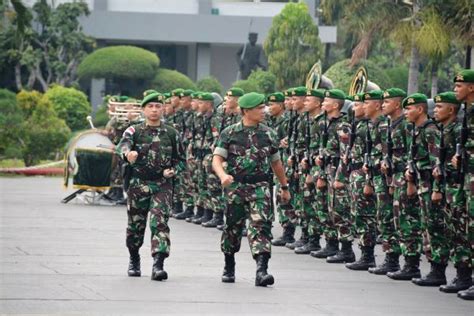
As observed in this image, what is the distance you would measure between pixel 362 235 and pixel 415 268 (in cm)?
105

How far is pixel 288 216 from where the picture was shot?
61.8 feet

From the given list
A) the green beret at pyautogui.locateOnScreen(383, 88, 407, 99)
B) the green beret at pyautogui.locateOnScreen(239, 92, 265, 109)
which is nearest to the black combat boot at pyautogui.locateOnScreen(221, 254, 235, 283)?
the green beret at pyautogui.locateOnScreen(239, 92, 265, 109)

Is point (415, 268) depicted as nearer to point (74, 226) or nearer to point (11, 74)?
point (74, 226)

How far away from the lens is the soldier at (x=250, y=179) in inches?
548

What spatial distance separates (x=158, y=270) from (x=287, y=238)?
16.0 ft

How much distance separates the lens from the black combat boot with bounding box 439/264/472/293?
13.9m

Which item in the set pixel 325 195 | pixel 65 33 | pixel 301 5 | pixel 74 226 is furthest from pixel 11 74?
pixel 325 195

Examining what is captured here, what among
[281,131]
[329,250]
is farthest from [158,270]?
Result: [281,131]

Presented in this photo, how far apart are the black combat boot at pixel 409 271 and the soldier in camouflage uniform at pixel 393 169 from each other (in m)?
0.37

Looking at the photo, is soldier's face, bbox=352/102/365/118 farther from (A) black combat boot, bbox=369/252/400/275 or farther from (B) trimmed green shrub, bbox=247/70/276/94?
(B) trimmed green shrub, bbox=247/70/276/94

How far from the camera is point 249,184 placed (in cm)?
1404

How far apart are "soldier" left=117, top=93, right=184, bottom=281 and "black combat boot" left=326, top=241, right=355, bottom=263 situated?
9.48ft

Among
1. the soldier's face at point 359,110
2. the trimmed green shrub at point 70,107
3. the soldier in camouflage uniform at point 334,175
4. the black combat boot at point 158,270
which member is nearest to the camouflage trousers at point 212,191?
the soldier in camouflage uniform at point 334,175

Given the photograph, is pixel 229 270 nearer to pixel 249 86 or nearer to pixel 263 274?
pixel 263 274
